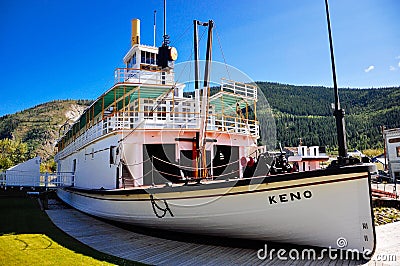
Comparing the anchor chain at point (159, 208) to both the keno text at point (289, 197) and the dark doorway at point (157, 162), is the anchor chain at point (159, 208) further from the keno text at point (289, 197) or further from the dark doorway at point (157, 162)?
the keno text at point (289, 197)

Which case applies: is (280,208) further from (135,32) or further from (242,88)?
(135,32)

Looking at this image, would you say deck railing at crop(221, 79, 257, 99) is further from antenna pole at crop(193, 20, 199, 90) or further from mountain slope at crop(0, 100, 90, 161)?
mountain slope at crop(0, 100, 90, 161)

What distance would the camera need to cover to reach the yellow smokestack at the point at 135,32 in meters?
19.3

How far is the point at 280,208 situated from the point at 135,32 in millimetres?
16439

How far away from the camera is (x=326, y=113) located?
11625 centimetres

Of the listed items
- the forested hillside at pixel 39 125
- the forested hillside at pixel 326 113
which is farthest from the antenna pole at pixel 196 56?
the forested hillside at pixel 39 125

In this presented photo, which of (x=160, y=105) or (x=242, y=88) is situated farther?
(x=160, y=105)

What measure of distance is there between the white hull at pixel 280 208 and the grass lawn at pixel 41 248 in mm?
1886

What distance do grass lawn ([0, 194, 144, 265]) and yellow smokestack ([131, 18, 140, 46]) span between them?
1250cm

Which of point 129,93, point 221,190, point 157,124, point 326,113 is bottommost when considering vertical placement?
point 221,190

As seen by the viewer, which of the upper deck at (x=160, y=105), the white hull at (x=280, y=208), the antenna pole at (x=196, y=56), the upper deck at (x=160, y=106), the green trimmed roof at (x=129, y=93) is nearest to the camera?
the white hull at (x=280, y=208)

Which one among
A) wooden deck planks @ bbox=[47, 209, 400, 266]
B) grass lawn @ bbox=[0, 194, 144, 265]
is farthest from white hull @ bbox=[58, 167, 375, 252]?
grass lawn @ bbox=[0, 194, 144, 265]

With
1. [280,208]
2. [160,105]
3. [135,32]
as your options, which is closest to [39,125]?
[135,32]

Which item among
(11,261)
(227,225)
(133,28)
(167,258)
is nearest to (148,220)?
(167,258)
